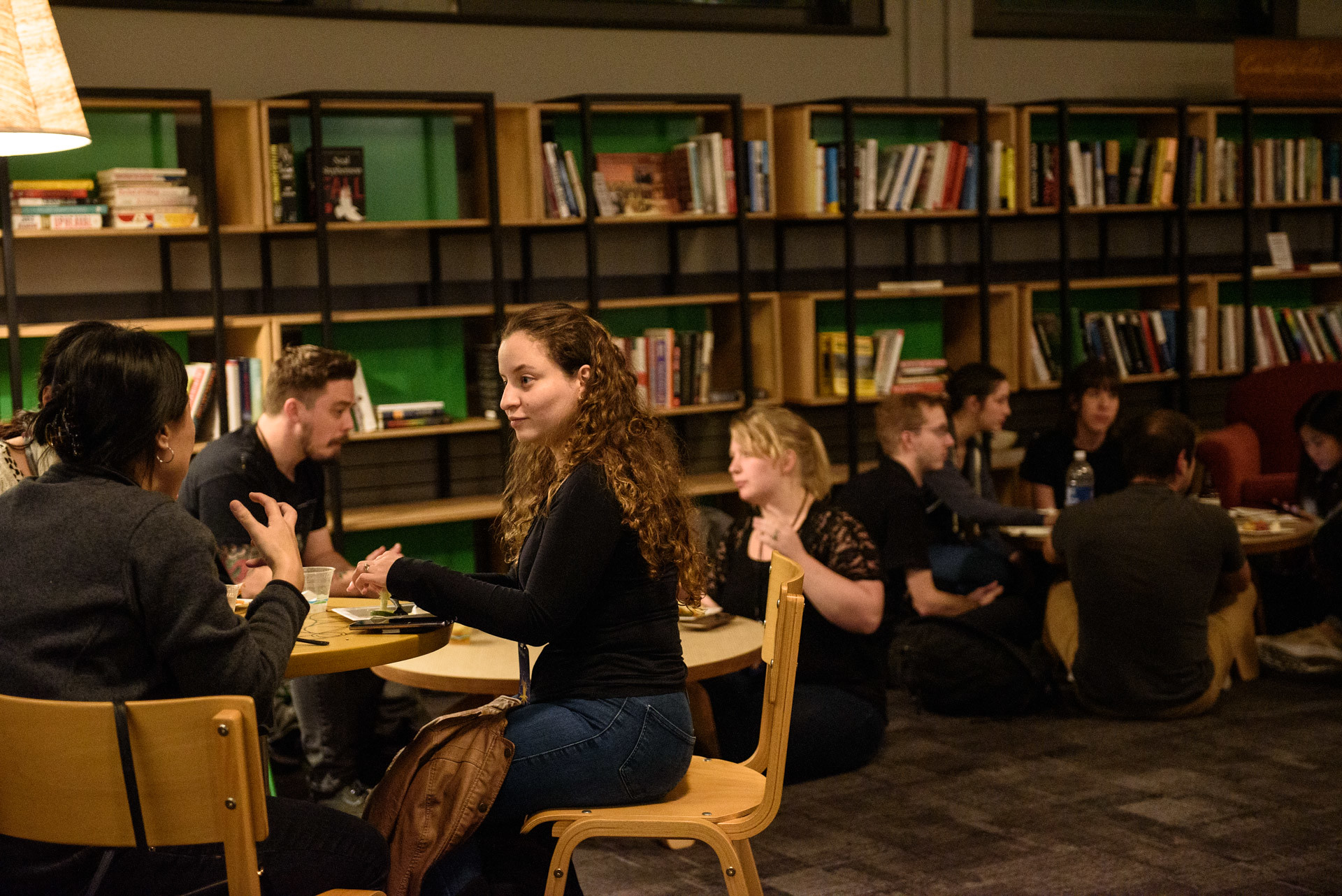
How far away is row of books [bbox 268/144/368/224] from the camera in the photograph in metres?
5.21

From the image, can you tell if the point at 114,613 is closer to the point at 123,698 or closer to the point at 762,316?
the point at 123,698

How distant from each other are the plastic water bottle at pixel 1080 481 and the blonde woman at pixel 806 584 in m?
1.88

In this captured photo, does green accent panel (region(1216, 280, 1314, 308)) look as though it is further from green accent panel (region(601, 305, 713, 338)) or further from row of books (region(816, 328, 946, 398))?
green accent panel (region(601, 305, 713, 338))

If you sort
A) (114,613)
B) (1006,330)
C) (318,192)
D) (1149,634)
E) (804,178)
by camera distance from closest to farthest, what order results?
(114,613) < (1149,634) < (318,192) < (804,178) < (1006,330)

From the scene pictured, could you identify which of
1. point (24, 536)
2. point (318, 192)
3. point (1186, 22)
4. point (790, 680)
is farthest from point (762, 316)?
point (24, 536)

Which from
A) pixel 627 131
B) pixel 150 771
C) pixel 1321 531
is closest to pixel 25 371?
pixel 627 131

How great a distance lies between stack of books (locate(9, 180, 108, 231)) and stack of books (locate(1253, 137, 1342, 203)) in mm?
5444

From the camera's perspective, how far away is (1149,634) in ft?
14.7

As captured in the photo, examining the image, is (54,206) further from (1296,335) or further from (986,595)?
(1296,335)

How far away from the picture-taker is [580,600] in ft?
7.55

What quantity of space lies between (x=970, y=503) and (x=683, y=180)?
6.02 ft

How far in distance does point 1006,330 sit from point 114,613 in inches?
208

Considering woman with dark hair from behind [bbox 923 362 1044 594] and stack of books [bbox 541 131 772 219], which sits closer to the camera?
woman with dark hair from behind [bbox 923 362 1044 594]

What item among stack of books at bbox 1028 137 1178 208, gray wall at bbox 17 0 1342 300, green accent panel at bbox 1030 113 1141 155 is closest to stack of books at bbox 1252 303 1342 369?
gray wall at bbox 17 0 1342 300
